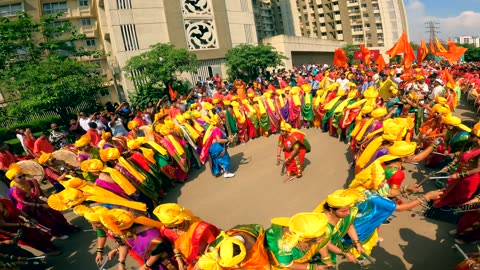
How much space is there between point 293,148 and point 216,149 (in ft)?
5.85

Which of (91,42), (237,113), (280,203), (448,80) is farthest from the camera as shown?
(91,42)

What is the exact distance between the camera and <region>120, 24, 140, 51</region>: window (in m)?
18.9

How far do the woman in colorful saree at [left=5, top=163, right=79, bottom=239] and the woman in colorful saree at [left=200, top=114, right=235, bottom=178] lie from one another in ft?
10.3

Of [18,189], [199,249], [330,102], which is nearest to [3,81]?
[18,189]

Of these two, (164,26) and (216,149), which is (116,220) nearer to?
(216,149)

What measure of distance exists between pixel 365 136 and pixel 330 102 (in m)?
3.22

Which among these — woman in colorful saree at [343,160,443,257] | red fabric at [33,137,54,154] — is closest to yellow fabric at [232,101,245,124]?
red fabric at [33,137,54,154]

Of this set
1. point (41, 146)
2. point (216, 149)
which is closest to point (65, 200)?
point (216, 149)

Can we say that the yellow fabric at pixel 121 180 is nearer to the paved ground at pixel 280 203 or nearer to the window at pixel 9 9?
the paved ground at pixel 280 203

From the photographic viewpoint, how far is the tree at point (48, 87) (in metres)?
12.1

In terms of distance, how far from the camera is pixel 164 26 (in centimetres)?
2012

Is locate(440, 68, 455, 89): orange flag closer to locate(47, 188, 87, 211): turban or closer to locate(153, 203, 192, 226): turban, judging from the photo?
locate(153, 203, 192, 226): turban

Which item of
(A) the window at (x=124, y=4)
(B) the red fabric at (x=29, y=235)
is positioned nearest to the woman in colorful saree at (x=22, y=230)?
(B) the red fabric at (x=29, y=235)

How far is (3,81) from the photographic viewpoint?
13055 millimetres
